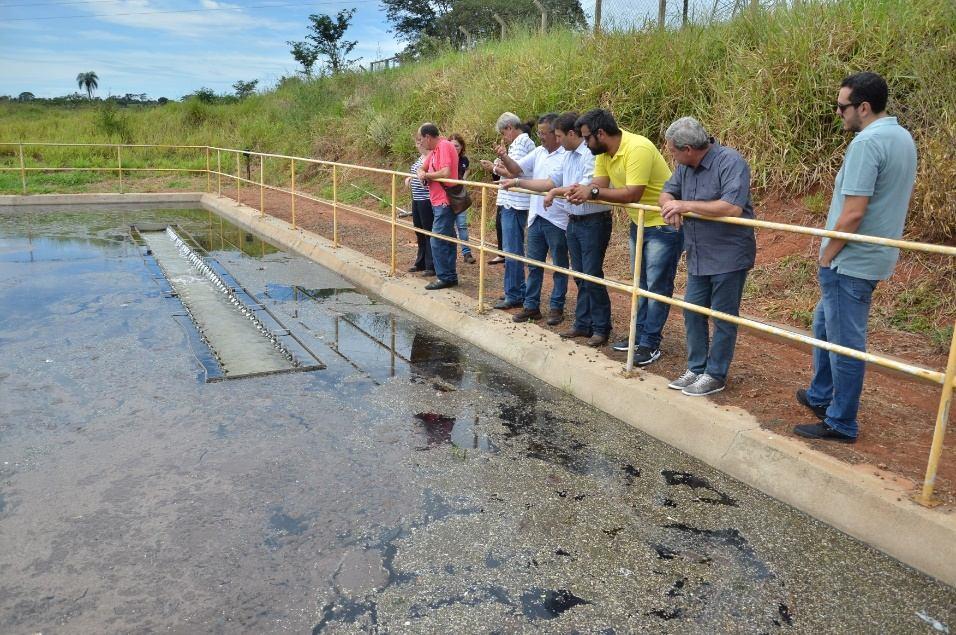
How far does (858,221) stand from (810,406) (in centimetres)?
122

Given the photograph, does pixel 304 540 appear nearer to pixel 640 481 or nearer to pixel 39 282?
pixel 640 481

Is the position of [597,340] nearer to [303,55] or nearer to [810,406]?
[810,406]

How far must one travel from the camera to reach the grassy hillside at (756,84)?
7.70 meters

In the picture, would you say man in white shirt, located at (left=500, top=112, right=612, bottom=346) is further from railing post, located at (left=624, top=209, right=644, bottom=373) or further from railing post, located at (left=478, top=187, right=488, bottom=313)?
railing post, located at (left=624, top=209, right=644, bottom=373)

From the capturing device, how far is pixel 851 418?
12.8 ft

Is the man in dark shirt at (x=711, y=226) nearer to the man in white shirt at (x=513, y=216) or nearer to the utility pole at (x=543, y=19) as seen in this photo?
the man in white shirt at (x=513, y=216)

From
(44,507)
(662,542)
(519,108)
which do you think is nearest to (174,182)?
(519,108)

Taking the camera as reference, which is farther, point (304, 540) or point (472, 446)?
point (472, 446)

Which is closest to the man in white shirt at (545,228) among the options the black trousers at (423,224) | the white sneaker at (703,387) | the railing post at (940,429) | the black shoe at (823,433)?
the white sneaker at (703,387)

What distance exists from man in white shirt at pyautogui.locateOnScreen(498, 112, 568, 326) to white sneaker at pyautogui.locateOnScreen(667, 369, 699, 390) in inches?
66.1

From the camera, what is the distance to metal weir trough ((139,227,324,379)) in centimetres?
574

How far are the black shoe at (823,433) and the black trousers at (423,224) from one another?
5097 millimetres

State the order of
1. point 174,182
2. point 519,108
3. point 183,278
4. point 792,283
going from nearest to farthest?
point 792,283 → point 183,278 → point 519,108 → point 174,182

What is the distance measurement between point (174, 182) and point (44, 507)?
18.8 meters
